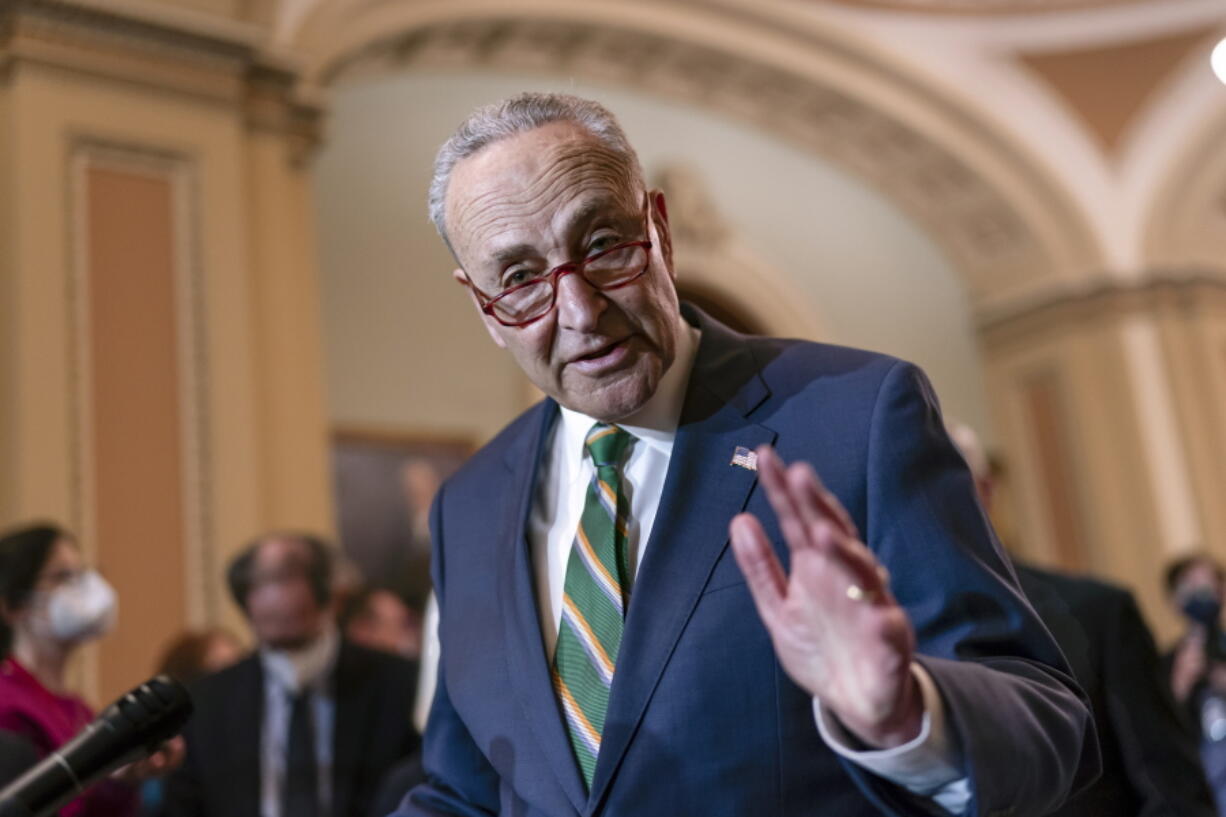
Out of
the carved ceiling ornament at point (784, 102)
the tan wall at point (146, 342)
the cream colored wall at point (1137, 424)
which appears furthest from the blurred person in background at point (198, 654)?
the cream colored wall at point (1137, 424)

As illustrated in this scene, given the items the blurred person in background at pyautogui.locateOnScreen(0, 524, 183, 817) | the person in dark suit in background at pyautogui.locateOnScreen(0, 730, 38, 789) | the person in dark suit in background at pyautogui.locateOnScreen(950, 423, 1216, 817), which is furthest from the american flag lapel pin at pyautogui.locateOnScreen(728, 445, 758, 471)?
the blurred person in background at pyautogui.locateOnScreen(0, 524, 183, 817)

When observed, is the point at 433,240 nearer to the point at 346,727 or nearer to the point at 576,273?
the point at 346,727

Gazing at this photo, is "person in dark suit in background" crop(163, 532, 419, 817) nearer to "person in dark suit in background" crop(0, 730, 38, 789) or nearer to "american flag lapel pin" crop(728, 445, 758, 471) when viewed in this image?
"person in dark suit in background" crop(0, 730, 38, 789)

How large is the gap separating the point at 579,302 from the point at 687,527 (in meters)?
0.28

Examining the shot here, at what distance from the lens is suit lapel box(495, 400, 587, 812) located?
4.83 feet

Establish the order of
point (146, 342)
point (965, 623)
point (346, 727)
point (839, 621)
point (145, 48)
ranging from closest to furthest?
point (839, 621) < point (965, 623) < point (346, 727) < point (146, 342) < point (145, 48)

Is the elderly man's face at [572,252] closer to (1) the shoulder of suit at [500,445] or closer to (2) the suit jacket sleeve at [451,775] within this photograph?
(1) the shoulder of suit at [500,445]

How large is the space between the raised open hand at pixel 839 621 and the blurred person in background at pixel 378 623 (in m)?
4.27

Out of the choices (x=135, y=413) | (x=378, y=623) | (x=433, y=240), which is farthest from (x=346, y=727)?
(x=433, y=240)

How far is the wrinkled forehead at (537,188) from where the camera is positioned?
5.05ft

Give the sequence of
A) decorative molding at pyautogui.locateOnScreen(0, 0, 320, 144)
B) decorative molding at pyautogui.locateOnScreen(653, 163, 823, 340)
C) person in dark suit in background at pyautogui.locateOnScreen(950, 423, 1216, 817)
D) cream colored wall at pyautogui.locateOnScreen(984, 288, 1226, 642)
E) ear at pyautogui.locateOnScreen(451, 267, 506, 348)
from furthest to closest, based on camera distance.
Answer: cream colored wall at pyautogui.locateOnScreen(984, 288, 1226, 642) < decorative molding at pyautogui.locateOnScreen(653, 163, 823, 340) < decorative molding at pyautogui.locateOnScreen(0, 0, 320, 144) < person in dark suit in background at pyautogui.locateOnScreen(950, 423, 1216, 817) < ear at pyautogui.locateOnScreen(451, 267, 506, 348)

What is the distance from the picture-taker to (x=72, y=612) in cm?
333

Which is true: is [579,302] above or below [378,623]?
above

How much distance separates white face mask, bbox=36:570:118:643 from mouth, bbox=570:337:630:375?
2.25 m
